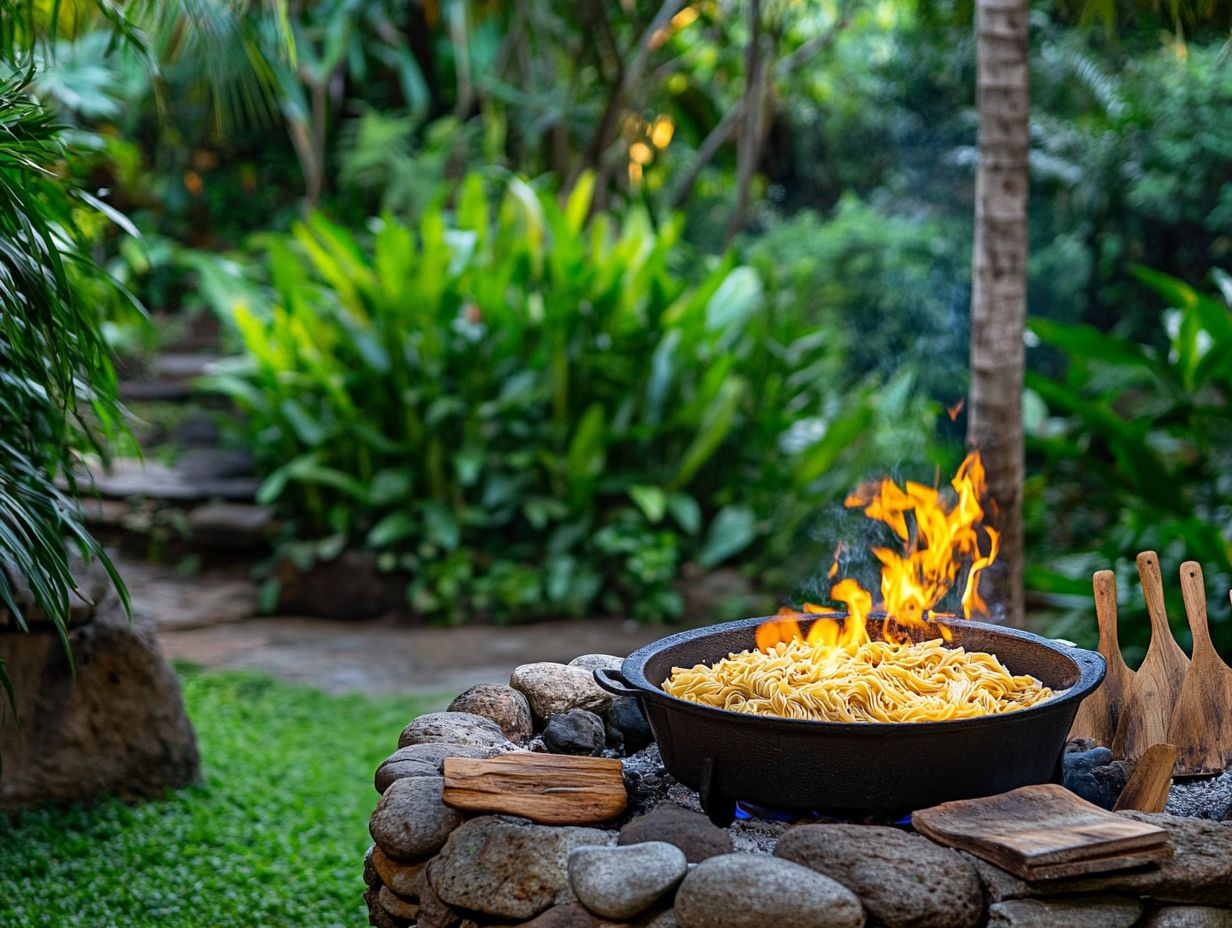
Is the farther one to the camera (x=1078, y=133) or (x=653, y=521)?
(x=1078, y=133)

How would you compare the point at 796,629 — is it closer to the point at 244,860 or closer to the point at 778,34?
the point at 244,860

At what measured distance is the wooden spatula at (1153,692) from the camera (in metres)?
2.63

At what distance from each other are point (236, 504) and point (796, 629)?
15.4 feet

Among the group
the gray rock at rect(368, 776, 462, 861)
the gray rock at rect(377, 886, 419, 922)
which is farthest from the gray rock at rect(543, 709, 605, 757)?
the gray rock at rect(377, 886, 419, 922)

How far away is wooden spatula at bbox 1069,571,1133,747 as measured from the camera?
2703 mm

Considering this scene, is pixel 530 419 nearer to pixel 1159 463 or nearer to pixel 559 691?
pixel 1159 463

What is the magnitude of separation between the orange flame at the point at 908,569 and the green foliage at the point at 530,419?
116 inches

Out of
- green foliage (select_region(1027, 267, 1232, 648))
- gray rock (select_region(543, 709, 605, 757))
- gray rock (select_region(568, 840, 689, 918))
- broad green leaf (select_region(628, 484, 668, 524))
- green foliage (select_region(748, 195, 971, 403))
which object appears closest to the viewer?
gray rock (select_region(568, 840, 689, 918))

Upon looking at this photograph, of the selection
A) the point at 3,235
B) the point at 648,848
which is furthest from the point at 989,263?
the point at 3,235

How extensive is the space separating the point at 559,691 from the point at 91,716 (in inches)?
61.2

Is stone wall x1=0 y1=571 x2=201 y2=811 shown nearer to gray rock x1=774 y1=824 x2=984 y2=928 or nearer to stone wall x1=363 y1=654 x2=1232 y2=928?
stone wall x1=363 y1=654 x2=1232 y2=928

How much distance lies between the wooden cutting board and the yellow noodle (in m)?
0.16

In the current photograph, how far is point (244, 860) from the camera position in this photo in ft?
10.6

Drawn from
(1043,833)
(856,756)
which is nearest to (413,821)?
(856,756)
